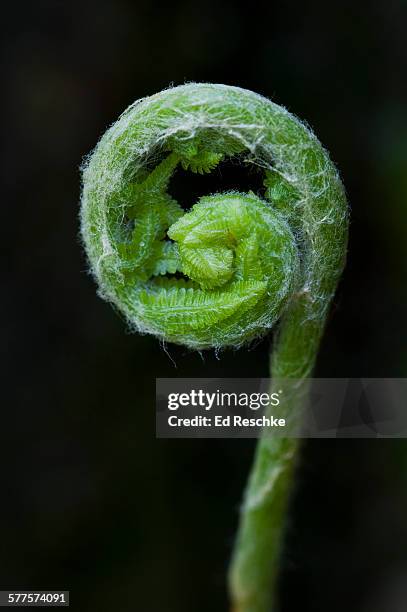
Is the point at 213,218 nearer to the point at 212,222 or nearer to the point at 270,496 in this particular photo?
the point at 212,222

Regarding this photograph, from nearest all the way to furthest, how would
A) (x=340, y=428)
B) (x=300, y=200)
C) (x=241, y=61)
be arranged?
(x=300, y=200) → (x=340, y=428) → (x=241, y=61)

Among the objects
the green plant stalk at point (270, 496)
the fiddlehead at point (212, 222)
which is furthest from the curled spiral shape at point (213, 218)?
the green plant stalk at point (270, 496)

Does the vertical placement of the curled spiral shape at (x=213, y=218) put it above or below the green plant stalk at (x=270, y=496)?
above

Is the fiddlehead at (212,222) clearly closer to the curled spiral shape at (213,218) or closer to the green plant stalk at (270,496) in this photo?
the curled spiral shape at (213,218)

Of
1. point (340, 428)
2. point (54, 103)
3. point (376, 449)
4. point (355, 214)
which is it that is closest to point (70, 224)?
point (54, 103)

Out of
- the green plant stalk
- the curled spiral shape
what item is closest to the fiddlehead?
the curled spiral shape

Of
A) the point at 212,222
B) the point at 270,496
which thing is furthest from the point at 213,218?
the point at 270,496

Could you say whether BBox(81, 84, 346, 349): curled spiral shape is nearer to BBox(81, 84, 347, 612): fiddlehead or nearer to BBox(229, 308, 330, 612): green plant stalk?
BBox(81, 84, 347, 612): fiddlehead

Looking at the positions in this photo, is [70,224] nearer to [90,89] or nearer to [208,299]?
[90,89]
